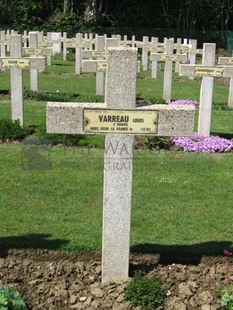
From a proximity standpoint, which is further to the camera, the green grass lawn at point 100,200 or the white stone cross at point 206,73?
the white stone cross at point 206,73

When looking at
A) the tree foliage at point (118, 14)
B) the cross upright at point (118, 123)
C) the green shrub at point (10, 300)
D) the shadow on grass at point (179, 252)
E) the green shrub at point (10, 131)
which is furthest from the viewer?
the tree foliage at point (118, 14)

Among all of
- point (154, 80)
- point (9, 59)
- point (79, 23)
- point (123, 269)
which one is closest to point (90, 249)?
point (123, 269)

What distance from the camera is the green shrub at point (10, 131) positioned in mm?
10734

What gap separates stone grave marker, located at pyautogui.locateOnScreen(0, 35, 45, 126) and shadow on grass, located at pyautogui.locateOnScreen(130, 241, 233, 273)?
6151 mm

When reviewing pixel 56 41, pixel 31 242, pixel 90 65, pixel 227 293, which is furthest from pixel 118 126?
pixel 56 41

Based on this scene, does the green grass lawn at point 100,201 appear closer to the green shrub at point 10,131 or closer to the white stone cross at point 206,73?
the green shrub at point 10,131

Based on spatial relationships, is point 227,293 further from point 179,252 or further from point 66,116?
point 66,116

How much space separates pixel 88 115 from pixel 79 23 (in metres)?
36.2

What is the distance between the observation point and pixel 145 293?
461cm

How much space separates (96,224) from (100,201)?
0.88 meters

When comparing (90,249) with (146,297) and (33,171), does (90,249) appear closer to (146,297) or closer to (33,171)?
(146,297)

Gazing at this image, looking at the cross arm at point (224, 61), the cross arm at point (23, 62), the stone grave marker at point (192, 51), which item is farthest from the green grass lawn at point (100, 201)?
the stone grave marker at point (192, 51)

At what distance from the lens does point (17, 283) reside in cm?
488

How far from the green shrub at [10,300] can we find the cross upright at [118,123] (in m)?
0.94
